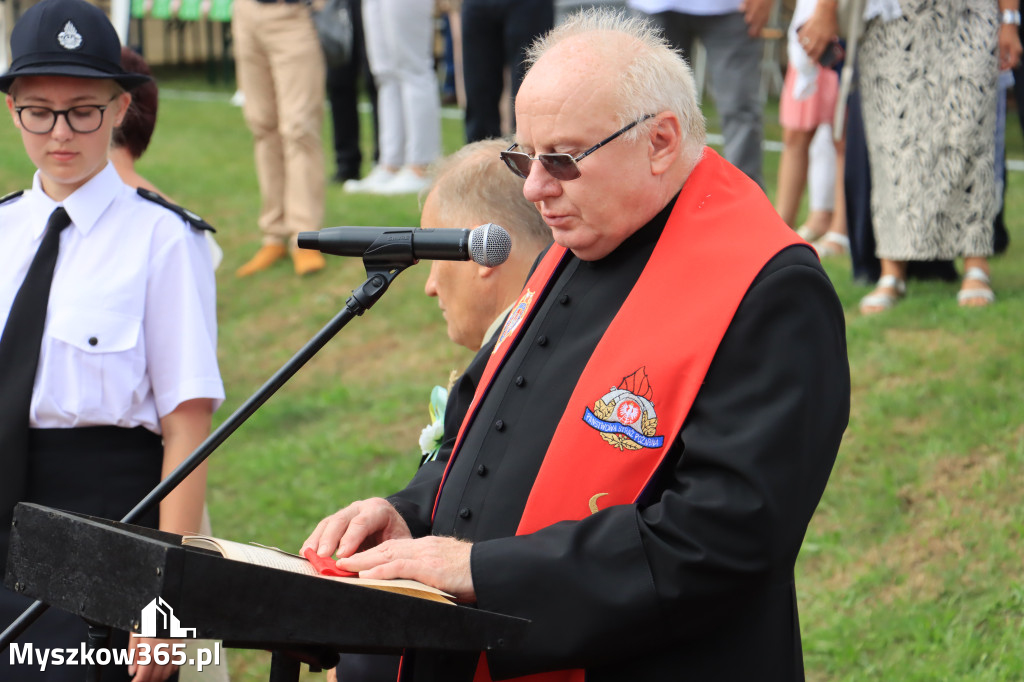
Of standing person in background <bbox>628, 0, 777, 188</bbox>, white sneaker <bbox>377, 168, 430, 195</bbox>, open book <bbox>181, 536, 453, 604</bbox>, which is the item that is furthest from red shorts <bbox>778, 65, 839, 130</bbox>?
open book <bbox>181, 536, 453, 604</bbox>

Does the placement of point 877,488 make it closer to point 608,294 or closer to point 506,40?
point 608,294

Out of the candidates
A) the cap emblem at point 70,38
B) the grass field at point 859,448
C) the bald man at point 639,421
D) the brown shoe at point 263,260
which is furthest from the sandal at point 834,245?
the cap emblem at point 70,38

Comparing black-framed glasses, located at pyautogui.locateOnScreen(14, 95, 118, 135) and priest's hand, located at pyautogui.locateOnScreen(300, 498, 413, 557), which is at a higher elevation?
black-framed glasses, located at pyautogui.locateOnScreen(14, 95, 118, 135)

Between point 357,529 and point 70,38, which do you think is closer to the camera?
point 357,529

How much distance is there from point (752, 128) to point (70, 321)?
437cm

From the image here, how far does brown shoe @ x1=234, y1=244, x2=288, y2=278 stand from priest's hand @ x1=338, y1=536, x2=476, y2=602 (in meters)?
6.58

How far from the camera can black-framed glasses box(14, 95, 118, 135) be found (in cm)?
295

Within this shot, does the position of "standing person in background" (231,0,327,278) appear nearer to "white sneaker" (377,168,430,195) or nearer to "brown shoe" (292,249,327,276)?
"brown shoe" (292,249,327,276)

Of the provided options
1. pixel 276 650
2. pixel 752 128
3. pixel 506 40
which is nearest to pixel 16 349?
pixel 276 650

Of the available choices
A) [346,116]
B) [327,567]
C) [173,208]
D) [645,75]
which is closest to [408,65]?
[346,116]

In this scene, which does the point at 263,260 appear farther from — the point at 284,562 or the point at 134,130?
the point at 284,562

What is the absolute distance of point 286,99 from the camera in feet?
26.2

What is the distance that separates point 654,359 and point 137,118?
7.65ft

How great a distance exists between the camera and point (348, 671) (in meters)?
2.83
